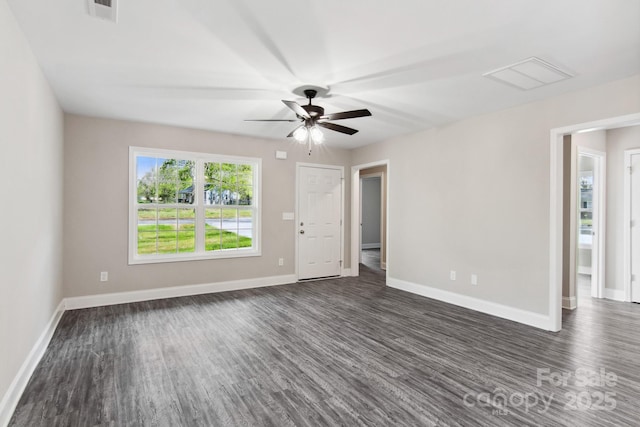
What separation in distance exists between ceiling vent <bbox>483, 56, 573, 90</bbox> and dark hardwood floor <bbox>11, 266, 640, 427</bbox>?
101 inches

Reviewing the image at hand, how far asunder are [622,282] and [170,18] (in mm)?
6525

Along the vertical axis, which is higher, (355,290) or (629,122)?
(629,122)

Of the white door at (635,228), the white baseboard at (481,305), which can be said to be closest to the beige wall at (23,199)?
the white baseboard at (481,305)

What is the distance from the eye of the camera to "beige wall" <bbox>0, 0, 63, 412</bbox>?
2.13 meters

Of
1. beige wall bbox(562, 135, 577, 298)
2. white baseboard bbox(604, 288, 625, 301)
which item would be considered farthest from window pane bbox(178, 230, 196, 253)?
white baseboard bbox(604, 288, 625, 301)

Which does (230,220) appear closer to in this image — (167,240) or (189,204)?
(189,204)

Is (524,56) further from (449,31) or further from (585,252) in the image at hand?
(585,252)

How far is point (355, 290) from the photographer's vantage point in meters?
5.61

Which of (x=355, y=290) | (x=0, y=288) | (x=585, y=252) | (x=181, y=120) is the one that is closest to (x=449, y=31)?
(x=0, y=288)

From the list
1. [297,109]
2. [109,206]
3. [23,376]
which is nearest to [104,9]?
[297,109]

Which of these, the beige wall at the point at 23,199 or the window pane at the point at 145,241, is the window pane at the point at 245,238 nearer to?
the window pane at the point at 145,241

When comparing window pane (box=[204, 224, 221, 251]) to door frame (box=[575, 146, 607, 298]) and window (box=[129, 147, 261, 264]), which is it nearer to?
window (box=[129, 147, 261, 264])

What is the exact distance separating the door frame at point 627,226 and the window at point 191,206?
5602mm

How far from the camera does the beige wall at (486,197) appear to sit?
3.79 m
